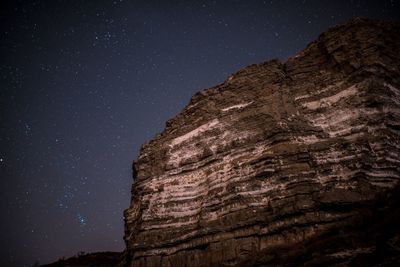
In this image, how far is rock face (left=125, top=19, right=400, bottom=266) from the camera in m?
15.4

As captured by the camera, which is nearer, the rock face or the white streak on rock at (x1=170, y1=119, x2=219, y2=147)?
the rock face

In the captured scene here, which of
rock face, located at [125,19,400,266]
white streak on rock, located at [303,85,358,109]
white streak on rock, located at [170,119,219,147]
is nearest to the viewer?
rock face, located at [125,19,400,266]

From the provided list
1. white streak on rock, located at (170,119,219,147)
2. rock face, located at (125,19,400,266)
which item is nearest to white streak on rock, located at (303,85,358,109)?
rock face, located at (125,19,400,266)

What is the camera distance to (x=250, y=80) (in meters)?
25.7

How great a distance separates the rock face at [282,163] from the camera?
50.5 feet

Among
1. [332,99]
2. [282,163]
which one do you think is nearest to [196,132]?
[282,163]

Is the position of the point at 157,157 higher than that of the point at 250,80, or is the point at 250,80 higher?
the point at 250,80

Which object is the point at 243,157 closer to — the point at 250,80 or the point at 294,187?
the point at 294,187

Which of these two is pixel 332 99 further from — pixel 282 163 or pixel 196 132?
pixel 196 132

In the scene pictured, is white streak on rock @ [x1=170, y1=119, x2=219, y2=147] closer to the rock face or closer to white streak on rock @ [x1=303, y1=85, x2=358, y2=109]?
the rock face

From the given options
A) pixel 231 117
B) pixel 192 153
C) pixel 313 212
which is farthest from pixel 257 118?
pixel 313 212

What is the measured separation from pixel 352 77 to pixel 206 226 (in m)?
15.1

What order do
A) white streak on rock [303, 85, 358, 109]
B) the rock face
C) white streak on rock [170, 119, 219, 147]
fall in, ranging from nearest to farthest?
the rock face, white streak on rock [303, 85, 358, 109], white streak on rock [170, 119, 219, 147]

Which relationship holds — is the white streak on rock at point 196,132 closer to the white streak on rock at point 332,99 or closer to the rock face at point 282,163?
the rock face at point 282,163
